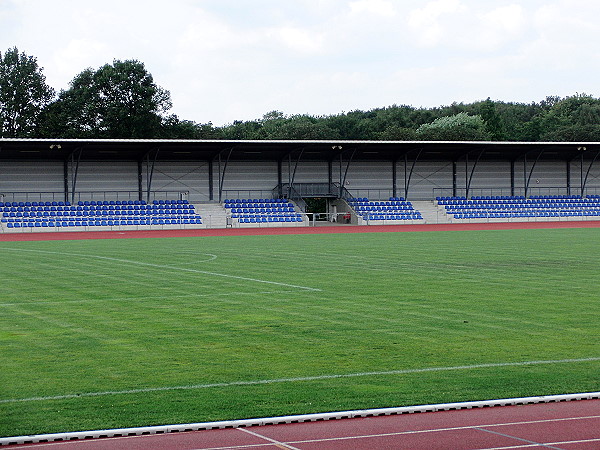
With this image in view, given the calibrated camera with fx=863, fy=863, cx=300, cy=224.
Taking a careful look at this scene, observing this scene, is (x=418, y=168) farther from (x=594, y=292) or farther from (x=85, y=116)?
(x=594, y=292)

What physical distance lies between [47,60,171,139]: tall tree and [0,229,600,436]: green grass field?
2884 inches

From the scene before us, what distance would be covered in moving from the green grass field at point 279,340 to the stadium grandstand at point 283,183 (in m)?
37.9

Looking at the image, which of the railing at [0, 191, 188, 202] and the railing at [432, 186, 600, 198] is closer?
the railing at [0, 191, 188, 202]

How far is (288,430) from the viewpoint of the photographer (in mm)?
7062

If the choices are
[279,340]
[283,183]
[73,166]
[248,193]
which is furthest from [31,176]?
[279,340]

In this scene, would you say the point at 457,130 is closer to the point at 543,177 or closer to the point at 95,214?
the point at 543,177

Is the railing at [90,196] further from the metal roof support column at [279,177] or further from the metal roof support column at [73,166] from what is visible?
the metal roof support column at [279,177]

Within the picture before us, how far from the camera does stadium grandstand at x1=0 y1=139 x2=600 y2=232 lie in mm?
60125

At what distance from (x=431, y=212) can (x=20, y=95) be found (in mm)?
52832

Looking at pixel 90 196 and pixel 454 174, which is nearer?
pixel 90 196

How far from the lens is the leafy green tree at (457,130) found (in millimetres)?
103412

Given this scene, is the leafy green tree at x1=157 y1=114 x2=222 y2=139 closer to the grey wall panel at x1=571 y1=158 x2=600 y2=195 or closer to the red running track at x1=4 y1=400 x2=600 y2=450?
the grey wall panel at x1=571 y1=158 x2=600 y2=195

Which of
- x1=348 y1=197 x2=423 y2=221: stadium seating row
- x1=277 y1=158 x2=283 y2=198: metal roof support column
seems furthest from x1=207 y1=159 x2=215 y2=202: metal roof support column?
x1=348 y1=197 x2=423 y2=221: stadium seating row

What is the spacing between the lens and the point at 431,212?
222 ft
